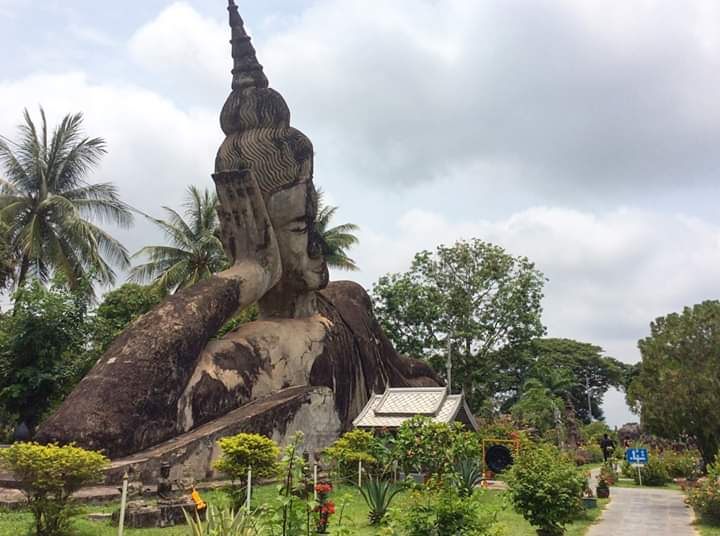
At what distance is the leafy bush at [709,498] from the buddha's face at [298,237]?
9.98 metres

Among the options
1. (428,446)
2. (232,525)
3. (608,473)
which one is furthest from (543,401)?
(232,525)

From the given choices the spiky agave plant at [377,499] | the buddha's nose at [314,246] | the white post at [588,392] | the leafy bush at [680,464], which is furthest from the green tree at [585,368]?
the spiky agave plant at [377,499]

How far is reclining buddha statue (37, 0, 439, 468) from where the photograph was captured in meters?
11.7

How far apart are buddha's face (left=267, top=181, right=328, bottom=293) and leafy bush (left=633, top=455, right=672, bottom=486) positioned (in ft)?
33.0

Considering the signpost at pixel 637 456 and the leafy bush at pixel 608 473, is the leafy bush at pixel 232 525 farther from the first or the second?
the signpost at pixel 637 456

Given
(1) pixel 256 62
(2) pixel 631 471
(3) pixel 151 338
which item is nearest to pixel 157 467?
(3) pixel 151 338

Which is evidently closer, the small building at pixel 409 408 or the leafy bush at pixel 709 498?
the leafy bush at pixel 709 498

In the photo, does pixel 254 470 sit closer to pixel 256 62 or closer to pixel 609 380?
pixel 256 62

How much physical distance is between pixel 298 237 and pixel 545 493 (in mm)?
10122

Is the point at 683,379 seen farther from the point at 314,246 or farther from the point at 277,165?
the point at 277,165

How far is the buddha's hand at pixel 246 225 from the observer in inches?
611

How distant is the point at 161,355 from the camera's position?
40.4ft

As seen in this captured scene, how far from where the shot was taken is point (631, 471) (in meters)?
20.0

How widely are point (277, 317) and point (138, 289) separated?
28.5ft
